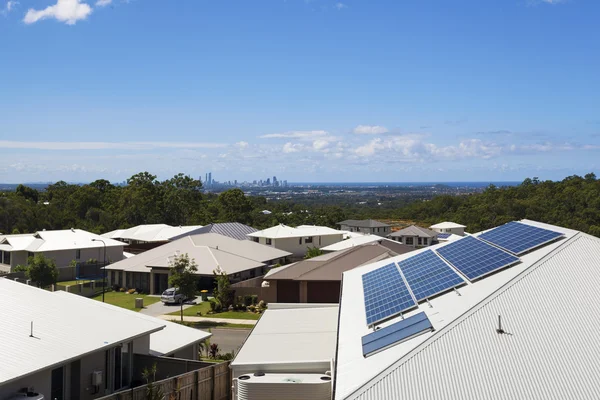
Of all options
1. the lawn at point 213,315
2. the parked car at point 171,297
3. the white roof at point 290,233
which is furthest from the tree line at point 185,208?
the lawn at point 213,315

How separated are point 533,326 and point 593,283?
10.9ft

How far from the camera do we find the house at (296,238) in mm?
71938

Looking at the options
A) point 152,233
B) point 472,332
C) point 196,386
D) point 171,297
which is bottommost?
point 171,297

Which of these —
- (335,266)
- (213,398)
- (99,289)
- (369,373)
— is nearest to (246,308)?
(335,266)

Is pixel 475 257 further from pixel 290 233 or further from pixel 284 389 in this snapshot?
pixel 290 233

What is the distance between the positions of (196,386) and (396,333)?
7813 millimetres

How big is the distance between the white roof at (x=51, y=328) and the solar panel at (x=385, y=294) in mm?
8393

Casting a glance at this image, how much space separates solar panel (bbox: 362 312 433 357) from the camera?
15.4 m

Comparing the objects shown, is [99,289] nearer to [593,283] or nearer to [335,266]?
[335,266]

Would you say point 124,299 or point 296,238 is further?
point 296,238

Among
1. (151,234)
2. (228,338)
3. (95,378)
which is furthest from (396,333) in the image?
(151,234)

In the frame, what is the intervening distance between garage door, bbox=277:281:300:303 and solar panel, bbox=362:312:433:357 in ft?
89.8

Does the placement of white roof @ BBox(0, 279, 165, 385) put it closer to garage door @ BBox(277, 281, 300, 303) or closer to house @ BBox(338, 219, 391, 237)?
garage door @ BBox(277, 281, 300, 303)

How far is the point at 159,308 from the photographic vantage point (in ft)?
149
